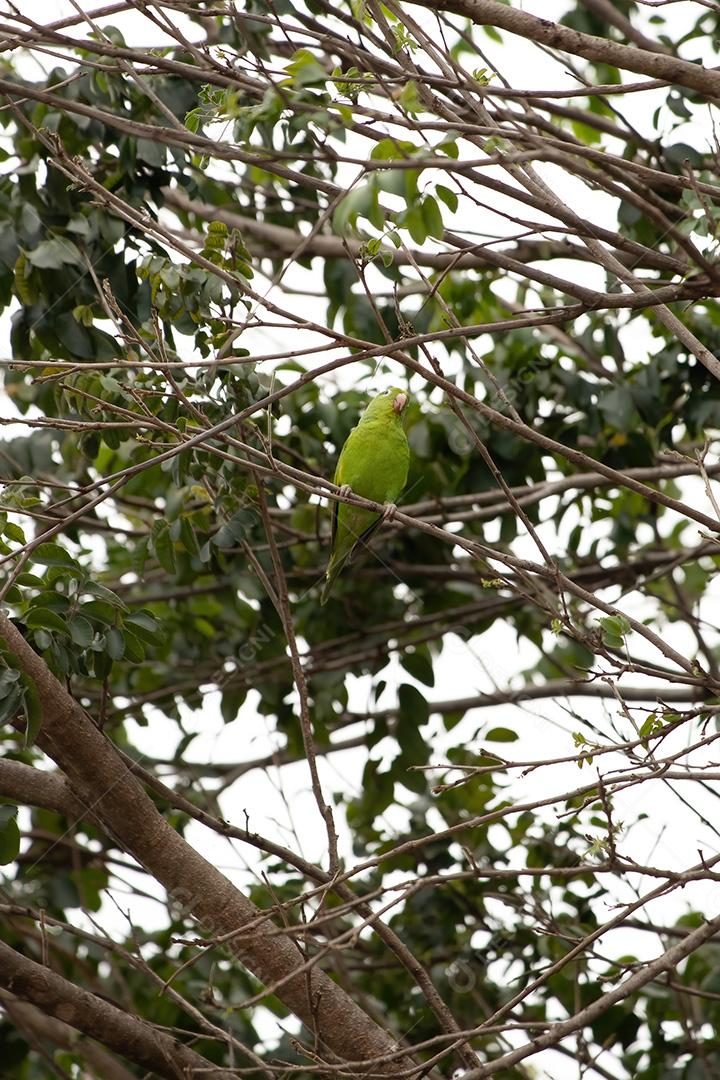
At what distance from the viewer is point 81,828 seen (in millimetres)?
4605

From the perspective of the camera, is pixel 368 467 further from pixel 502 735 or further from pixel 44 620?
pixel 44 620

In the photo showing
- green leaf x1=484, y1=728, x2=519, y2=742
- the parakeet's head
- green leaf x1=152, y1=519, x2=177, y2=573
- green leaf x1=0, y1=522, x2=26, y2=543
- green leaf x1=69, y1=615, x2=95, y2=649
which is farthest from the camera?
green leaf x1=484, y1=728, x2=519, y2=742

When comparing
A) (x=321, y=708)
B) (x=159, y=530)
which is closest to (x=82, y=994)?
(x=159, y=530)

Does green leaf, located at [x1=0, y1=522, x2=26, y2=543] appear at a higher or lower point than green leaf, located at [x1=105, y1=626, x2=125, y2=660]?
higher

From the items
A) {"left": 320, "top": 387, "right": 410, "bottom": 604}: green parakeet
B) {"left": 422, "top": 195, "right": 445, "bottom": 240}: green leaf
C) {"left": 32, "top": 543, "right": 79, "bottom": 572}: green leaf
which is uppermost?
{"left": 320, "top": 387, "right": 410, "bottom": 604}: green parakeet

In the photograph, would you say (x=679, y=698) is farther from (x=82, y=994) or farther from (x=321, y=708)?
(x=82, y=994)

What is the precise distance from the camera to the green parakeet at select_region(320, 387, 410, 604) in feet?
14.6

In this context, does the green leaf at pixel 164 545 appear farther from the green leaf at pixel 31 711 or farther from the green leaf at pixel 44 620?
the green leaf at pixel 31 711

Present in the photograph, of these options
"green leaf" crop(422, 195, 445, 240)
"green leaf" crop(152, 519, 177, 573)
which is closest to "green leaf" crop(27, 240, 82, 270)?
"green leaf" crop(152, 519, 177, 573)

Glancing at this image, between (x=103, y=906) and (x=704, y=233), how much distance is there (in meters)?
4.03

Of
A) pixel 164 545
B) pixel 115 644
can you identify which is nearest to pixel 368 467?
pixel 164 545

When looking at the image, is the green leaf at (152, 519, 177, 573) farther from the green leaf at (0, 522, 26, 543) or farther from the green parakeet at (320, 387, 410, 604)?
the green parakeet at (320, 387, 410, 604)

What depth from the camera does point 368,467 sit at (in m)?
4.55

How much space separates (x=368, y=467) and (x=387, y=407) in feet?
0.84
